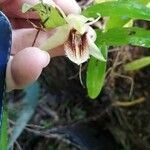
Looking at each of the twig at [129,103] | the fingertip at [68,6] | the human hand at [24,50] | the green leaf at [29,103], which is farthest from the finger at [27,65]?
the twig at [129,103]

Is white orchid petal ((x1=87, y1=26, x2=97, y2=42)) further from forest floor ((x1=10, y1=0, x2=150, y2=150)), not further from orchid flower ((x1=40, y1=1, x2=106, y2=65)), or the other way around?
forest floor ((x1=10, y1=0, x2=150, y2=150))

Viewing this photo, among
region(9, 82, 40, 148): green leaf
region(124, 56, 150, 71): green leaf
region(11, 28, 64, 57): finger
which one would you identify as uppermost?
region(11, 28, 64, 57): finger

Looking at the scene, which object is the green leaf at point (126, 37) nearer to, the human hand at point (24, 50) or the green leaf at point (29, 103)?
the human hand at point (24, 50)

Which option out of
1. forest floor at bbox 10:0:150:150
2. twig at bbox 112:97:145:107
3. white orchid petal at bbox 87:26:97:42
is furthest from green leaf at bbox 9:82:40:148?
white orchid petal at bbox 87:26:97:42

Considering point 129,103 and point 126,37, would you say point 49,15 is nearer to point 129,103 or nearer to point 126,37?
point 126,37

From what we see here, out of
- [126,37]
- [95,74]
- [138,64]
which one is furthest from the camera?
[138,64]

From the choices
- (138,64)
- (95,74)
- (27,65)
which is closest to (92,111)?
(138,64)

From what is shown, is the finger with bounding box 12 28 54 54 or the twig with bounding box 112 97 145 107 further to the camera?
the twig with bounding box 112 97 145 107
